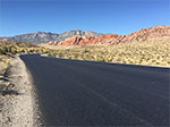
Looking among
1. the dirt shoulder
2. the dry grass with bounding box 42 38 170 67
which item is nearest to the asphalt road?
the dirt shoulder

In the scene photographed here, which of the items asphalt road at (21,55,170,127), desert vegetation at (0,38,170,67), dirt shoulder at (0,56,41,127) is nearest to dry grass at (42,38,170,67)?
desert vegetation at (0,38,170,67)

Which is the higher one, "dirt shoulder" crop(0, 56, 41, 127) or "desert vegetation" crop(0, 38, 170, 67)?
"desert vegetation" crop(0, 38, 170, 67)

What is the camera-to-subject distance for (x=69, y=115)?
1004 centimetres

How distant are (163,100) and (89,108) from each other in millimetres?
2560

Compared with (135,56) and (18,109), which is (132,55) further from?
(18,109)

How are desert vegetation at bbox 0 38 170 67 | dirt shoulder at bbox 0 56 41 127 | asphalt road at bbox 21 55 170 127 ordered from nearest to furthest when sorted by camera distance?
asphalt road at bbox 21 55 170 127
dirt shoulder at bbox 0 56 41 127
desert vegetation at bbox 0 38 170 67

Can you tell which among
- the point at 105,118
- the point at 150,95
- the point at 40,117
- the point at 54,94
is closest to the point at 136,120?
the point at 105,118

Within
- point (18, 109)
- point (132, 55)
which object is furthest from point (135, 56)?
point (18, 109)

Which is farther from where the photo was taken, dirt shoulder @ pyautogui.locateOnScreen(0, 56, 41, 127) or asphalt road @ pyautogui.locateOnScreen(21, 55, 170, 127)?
dirt shoulder @ pyautogui.locateOnScreen(0, 56, 41, 127)

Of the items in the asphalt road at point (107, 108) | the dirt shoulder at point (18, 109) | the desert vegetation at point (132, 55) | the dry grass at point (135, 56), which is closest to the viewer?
the asphalt road at point (107, 108)

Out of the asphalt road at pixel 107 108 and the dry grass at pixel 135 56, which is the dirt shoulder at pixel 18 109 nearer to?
the asphalt road at pixel 107 108

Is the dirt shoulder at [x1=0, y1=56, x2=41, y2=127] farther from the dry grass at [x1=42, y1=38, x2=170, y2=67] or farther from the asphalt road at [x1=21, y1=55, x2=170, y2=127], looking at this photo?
the dry grass at [x1=42, y1=38, x2=170, y2=67]

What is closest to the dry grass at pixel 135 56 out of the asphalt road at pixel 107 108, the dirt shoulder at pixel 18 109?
the dirt shoulder at pixel 18 109

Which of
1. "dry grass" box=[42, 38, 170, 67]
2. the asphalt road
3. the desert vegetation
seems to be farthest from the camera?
the desert vegetation
